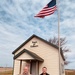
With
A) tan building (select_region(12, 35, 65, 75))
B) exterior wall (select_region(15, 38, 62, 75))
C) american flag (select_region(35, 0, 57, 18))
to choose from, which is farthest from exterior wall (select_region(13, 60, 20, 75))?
american flag (select_region(35, 0, 57, 18))

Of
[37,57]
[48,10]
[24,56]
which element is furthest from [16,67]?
[48,10]

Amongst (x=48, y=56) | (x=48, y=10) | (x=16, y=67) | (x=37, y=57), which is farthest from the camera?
(x=16, y=67)

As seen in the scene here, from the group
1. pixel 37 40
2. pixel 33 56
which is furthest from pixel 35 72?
pixel 37 40

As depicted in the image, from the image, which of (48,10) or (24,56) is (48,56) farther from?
(48,10)

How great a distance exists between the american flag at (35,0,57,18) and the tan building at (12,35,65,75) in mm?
7813

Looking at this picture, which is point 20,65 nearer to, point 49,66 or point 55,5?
point 49,66

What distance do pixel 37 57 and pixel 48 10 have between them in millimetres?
8464

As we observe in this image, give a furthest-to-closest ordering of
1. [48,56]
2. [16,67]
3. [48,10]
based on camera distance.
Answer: [16,67], [48,56], [48,10]

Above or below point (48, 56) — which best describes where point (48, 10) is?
above

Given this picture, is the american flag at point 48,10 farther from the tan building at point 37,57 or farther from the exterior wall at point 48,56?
the exterior wall at point 48,56

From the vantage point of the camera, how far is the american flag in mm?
12260

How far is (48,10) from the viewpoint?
12367mm

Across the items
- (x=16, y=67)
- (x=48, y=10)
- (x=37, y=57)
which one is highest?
(x=48, y=10)

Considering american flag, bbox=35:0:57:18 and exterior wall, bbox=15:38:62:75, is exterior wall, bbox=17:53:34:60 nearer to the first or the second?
exterior wall, bbox=15:38:62:75
